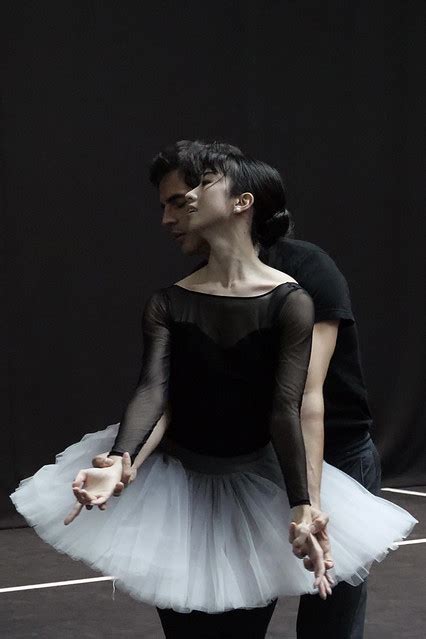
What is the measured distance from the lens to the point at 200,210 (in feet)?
6.14

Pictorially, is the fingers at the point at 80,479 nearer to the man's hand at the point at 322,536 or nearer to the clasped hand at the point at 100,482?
the clasped hand at the point at 100,482

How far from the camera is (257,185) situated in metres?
1.91

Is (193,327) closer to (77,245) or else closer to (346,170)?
(77,245)

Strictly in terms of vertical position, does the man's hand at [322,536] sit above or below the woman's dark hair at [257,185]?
below

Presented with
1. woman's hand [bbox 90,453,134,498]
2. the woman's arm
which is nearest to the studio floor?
the woman's arm

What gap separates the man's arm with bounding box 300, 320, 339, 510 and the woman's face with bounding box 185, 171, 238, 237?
0.87ft

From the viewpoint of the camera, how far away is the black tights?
1.86 m

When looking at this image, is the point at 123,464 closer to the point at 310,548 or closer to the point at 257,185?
the point at 310,548

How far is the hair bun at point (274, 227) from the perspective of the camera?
6.39ft

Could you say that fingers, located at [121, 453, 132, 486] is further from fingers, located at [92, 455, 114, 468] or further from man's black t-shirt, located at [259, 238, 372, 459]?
man's black t-shirt, located at [259, 238, 372, 459]

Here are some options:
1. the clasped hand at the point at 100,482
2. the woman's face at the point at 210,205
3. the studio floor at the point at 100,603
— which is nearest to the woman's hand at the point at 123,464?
the clasped hand at the point at 100,482

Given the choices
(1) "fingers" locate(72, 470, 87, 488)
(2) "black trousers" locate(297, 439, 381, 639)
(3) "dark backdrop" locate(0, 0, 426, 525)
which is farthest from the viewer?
(3) "dark backdrop" locate(0, 0, 426, 525)

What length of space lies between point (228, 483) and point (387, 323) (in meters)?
3.68

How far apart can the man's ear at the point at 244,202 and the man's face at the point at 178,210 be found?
8 cm
